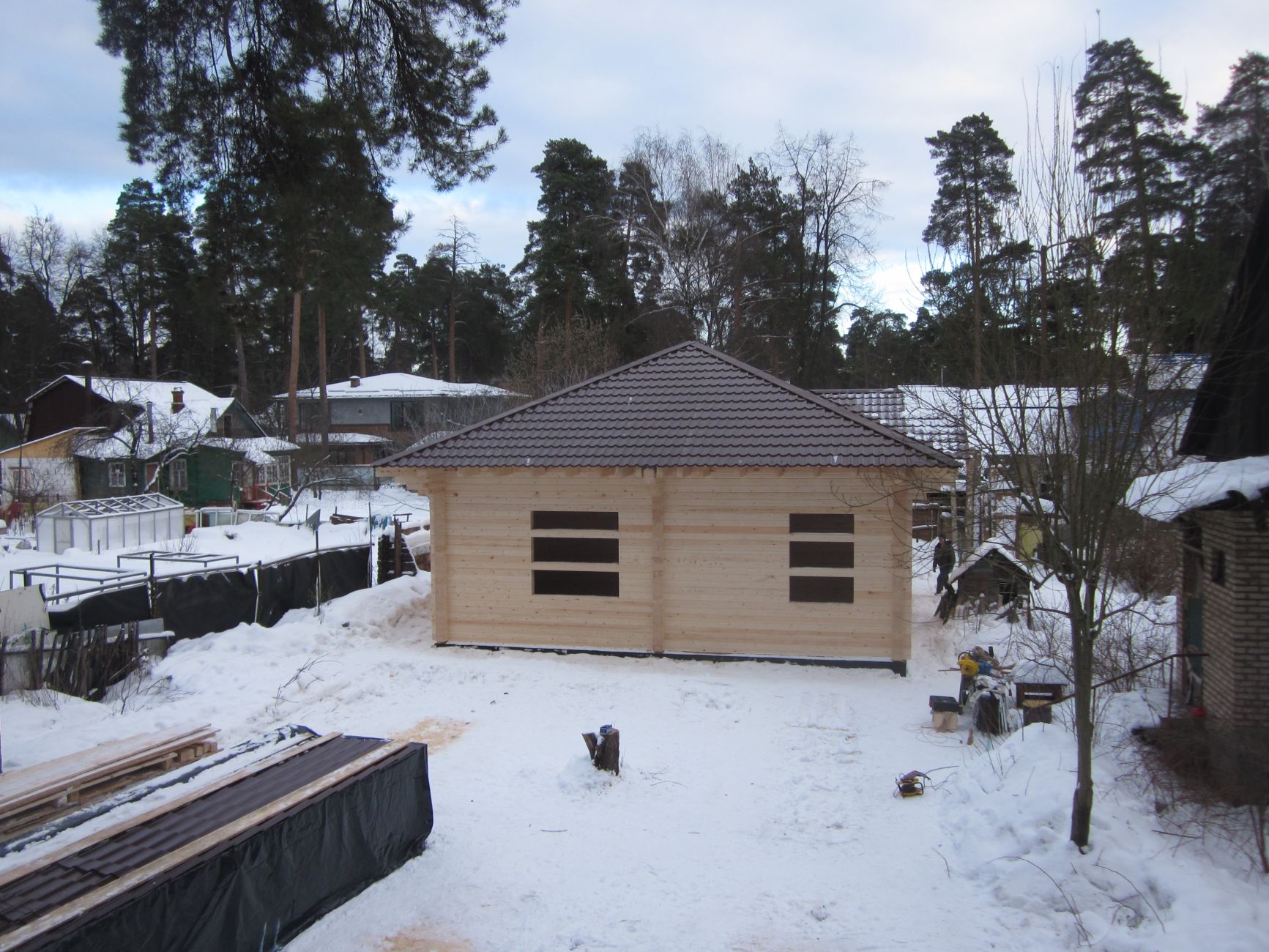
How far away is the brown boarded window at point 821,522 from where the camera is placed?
12.3 m

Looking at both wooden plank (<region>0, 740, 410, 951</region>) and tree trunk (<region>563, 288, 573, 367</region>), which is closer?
wooden plank (<region>0, 740, 410, 951</region>)

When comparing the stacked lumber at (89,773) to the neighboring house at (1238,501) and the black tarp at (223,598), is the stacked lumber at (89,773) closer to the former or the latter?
the black tarp at (223,598)

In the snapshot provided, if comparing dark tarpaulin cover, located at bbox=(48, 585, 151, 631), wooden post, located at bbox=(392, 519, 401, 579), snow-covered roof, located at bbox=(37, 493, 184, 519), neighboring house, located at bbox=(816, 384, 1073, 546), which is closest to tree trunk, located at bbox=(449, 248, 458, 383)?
snow-covered roof, located at bbox=(37, 493, 184, 519)

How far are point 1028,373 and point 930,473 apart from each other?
5.16 metres

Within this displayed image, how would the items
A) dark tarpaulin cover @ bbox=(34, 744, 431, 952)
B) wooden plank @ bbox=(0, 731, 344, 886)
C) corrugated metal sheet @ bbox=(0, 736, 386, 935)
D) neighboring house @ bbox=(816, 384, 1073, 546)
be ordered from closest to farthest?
dark tarpaulin cover @ bbox=(34, 744, 431, 952) → corrugated metal sheet @ bbox=(0, 736, 386, 935) → wooden plank @ bbox=(0, 731, 344, 886) → neighboring house @ bbox=(816, 384, 1073, 546)

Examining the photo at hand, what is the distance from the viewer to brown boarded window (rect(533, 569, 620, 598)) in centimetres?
1326

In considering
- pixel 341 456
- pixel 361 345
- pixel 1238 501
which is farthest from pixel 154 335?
pixel 1238 501

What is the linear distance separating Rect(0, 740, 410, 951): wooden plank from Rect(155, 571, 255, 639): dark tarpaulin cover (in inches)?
305

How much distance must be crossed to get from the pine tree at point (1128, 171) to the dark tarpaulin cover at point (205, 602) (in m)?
12.8

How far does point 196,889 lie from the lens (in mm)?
4500

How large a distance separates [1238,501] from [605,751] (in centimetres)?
596

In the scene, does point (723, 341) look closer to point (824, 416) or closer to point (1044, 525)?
point (824, 416)

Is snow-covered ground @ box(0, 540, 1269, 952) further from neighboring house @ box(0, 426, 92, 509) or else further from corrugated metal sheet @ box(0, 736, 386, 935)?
neighboring house @ box(0, 426, 92, 509)

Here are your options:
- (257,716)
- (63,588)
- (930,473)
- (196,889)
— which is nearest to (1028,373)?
(930,473)
